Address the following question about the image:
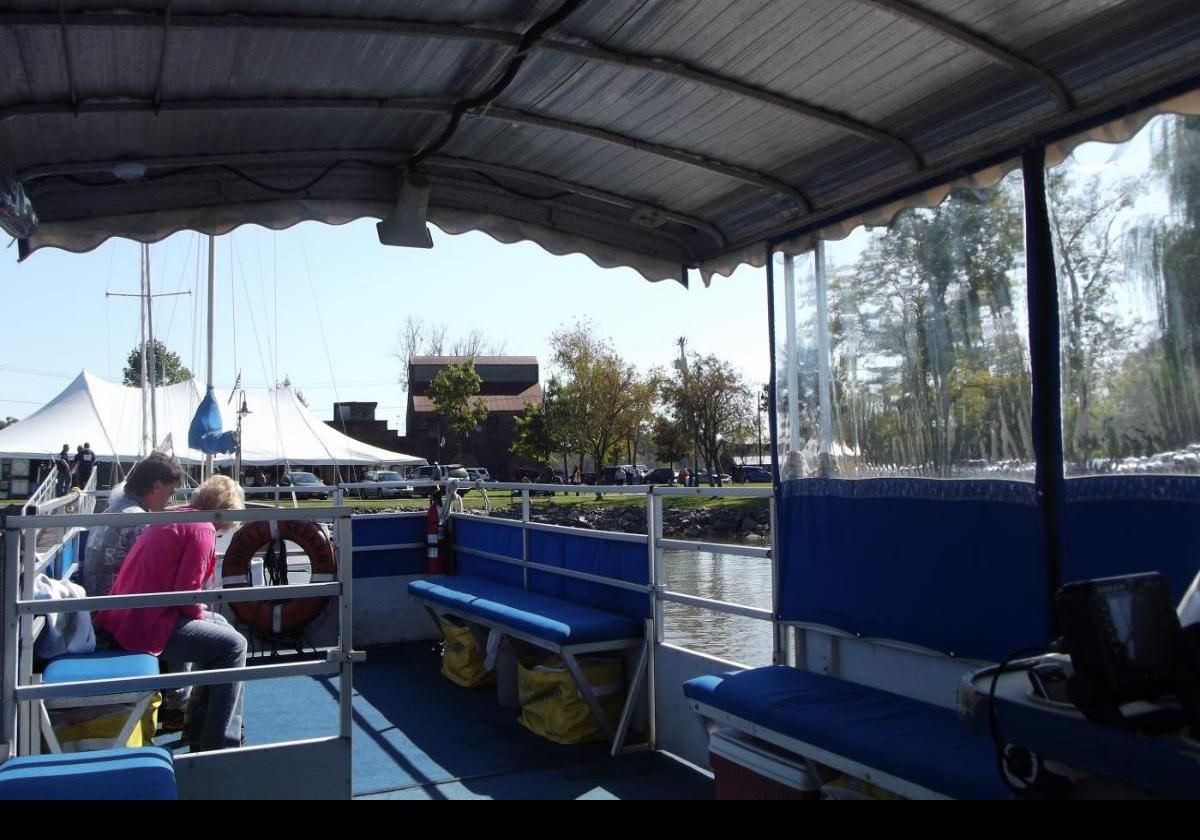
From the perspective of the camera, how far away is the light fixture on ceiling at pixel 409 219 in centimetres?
482

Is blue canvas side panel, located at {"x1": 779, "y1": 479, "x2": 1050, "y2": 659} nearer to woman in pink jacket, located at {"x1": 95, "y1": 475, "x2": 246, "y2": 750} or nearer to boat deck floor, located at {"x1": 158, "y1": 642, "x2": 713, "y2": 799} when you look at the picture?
boat deck floor, located at {"x1": 158, "y1": 642, "x2": 713, "y2": 799}

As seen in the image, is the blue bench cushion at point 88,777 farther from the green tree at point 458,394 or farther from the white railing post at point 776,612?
the green tree at point 458,394

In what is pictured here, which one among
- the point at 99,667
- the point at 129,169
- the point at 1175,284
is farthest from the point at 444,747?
the point at 1175,284

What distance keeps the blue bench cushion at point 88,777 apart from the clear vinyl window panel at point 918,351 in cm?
293

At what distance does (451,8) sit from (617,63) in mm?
638

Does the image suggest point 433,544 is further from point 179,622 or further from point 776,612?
point 776,612

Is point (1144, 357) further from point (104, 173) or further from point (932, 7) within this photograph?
point (104, 173)

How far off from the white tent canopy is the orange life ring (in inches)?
669

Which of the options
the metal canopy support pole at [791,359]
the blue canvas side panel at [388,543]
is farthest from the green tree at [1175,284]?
the blue canvas side panel at [388,543]

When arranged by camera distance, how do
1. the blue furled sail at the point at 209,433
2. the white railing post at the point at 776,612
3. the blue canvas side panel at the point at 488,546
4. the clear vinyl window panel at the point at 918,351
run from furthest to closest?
the blue furled sail at the point at 209,433 < the blue canvas side panel at the point at 488,546 < the white railing post at the point at 776,612 < the clear vinyl window panel at the point at 918,351

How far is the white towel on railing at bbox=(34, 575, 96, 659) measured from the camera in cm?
418

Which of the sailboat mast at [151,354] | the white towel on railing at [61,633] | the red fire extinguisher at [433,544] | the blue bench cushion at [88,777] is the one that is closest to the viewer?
the blue bench cushion at [88,777]

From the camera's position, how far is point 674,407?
43688mm

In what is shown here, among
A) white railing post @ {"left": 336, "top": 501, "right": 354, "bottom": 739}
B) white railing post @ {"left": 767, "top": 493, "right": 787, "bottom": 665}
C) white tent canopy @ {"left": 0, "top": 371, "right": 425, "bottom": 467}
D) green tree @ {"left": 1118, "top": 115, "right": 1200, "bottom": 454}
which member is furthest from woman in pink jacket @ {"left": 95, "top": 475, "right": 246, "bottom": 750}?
white tent canopy @ {"left": 0, "top": 371, "right": 425, "bottom": 467}
